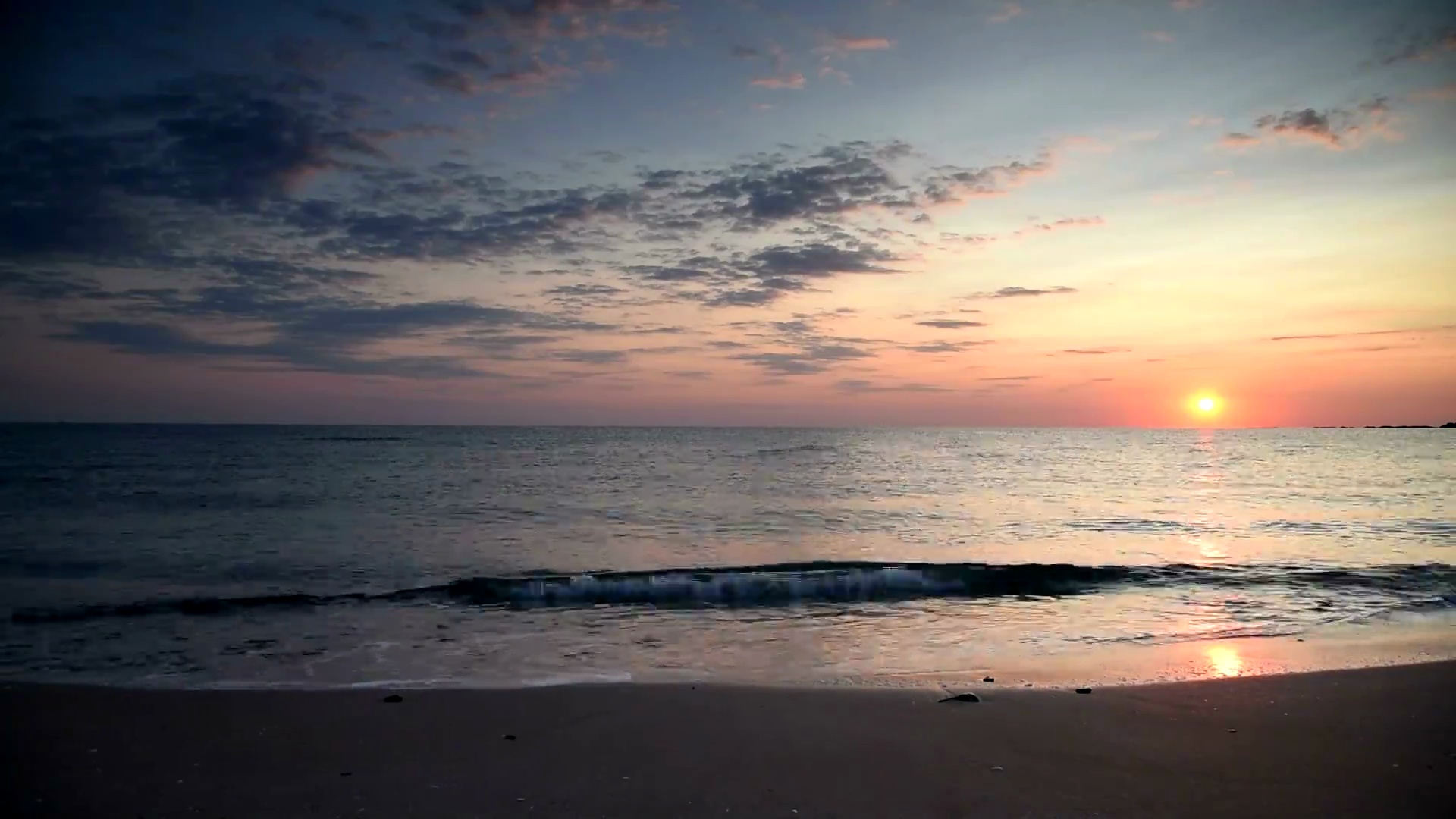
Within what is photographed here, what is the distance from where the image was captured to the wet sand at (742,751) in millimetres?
6309

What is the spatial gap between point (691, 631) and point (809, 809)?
321 inches

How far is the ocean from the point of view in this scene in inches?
469

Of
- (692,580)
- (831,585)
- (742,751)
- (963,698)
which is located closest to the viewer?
(742,751)

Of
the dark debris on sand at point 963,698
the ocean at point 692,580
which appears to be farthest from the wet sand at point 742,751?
the ocean at point 692,580

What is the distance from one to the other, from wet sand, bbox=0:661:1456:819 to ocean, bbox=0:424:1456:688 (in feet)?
4.36

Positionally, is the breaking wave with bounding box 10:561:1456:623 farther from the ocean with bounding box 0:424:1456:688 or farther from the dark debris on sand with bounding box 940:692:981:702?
the dark debris on sand with bounding box 940:692:981:702

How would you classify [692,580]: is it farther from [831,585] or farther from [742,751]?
[742,751]

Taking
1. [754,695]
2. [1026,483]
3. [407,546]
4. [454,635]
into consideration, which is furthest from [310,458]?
[754,695]

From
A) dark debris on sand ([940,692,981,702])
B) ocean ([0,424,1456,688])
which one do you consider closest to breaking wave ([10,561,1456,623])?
ocean ([0,424,1456,688])

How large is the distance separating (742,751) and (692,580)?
11.3 metres

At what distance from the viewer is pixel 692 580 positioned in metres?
18.8

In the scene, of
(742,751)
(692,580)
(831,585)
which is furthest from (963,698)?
(692,580)

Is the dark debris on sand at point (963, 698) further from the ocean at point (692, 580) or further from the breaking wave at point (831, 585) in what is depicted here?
the breaking wave at point (831, 585)

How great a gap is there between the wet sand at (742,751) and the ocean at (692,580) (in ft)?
4.36
